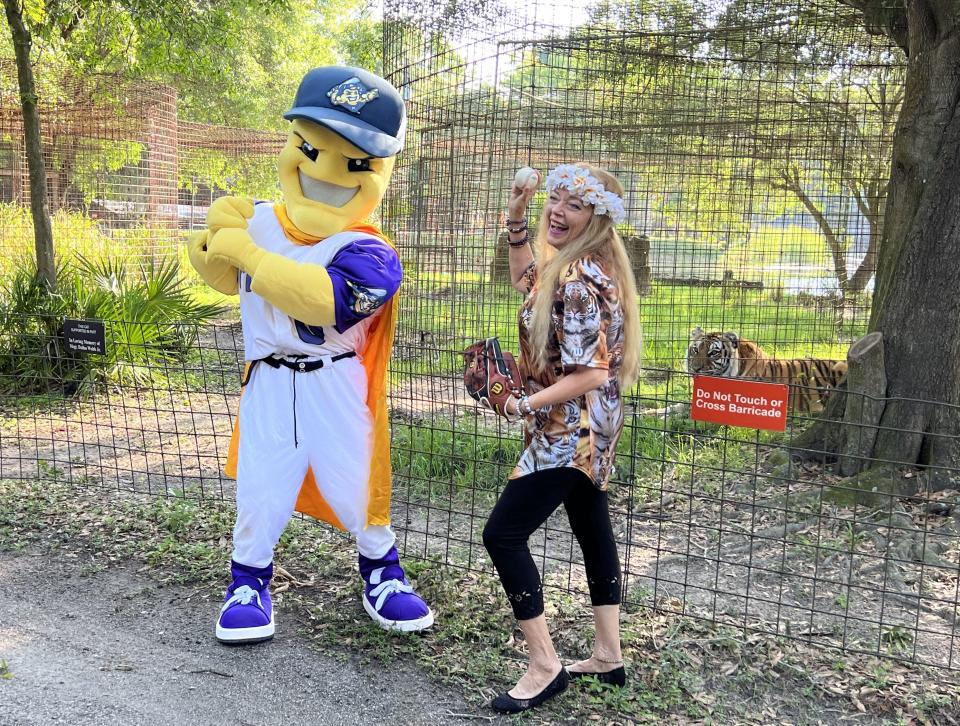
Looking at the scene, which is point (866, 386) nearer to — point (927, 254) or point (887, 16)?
point (927, 254)

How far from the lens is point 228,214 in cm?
318

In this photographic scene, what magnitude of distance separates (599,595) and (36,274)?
607 centimetres

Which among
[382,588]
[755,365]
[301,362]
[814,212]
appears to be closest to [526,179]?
[301,362]

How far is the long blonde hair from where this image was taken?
2645mm

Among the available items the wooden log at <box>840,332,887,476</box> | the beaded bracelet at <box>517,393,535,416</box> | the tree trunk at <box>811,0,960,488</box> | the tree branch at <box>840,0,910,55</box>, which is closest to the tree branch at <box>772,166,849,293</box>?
the tree branch at <box>840,0,910,55</box>

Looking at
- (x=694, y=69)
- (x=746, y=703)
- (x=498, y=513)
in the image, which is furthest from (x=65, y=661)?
(x=694, y=69)

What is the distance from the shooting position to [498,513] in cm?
271

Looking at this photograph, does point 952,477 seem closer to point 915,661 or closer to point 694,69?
point 915,661

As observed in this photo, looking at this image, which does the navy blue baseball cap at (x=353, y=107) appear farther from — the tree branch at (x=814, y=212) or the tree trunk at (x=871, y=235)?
the tree branch at (x=814, y=212)

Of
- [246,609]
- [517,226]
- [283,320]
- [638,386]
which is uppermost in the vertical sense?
A: [517,226]

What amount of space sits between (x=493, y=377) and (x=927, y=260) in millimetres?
3178

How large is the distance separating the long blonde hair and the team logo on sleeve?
62cm

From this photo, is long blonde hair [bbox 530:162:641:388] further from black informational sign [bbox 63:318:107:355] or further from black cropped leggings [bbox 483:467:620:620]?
black informational sign [bbox 63:318:107:355]

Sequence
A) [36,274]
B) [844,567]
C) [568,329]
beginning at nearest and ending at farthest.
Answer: [568,329] → [844,567] → [36,274]
